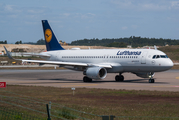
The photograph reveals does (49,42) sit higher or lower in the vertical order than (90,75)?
higher

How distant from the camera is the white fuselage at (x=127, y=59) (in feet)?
113

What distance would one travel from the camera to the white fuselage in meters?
34.3

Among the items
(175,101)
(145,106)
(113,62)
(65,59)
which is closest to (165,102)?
(175,101)

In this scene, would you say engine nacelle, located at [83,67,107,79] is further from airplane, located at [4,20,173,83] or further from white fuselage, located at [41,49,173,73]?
white fuselage, located at [41,49,173,73]

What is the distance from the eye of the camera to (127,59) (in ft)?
119

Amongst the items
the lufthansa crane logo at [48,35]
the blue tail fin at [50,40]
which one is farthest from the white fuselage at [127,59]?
the lufthansa crane logo at [48,35]

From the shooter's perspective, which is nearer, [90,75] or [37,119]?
[37,119]

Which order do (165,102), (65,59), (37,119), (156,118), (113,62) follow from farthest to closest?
(65,59)
(113,62)
(165,102)
(156,118)
(37,119)

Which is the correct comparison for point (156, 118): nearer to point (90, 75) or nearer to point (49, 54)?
point (90, 75)

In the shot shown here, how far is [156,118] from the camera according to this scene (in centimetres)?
1355

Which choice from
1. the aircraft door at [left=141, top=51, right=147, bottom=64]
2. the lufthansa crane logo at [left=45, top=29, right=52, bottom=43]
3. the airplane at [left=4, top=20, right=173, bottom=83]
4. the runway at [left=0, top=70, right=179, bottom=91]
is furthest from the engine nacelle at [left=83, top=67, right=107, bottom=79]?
the lufthansa crane logo at [left=45, top=29, right=52, bottom=43]

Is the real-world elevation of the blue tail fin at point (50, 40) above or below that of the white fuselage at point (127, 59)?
above

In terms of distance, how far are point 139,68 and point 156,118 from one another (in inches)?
881

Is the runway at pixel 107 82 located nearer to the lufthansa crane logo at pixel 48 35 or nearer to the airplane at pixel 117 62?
the airplane at pixel 117 62
